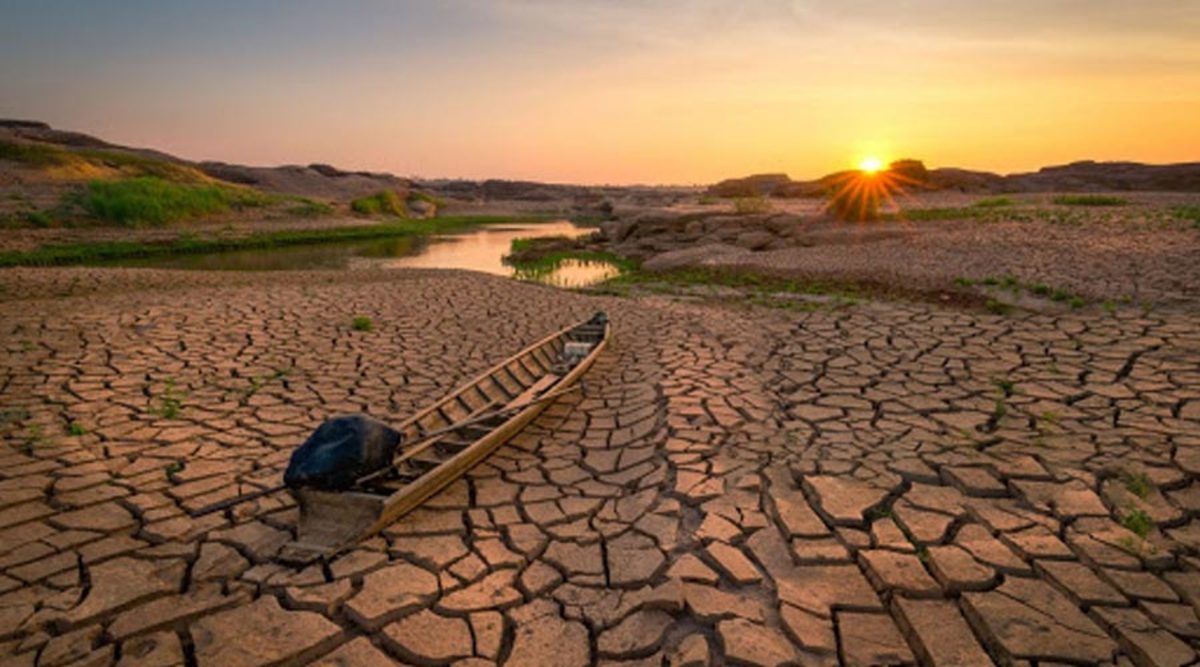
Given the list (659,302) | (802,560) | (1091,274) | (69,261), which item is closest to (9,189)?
(69,261)

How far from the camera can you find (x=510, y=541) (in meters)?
3.46

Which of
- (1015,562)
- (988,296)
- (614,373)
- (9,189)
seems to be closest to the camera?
(1015,562)

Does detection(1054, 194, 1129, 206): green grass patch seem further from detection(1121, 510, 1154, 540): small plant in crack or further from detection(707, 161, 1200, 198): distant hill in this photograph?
detection(1121, 510, 1154, 540): small plant in crack

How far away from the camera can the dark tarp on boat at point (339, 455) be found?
10.9 feet

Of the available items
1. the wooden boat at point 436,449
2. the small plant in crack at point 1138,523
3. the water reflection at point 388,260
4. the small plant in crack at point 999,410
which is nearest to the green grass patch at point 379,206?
the water reflection at point 388,260

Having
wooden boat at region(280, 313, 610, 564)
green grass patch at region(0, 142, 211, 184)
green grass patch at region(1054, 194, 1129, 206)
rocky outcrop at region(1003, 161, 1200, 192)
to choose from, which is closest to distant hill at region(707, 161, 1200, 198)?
rocky outcrop at region(1003, 161, 1200, 192)

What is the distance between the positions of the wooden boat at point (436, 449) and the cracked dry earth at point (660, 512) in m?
0.17

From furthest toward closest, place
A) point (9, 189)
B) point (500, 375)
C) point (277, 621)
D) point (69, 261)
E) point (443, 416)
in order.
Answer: point (9, 189), point (69, 261), point (500, 375), point (443, 416), point (277, 621)

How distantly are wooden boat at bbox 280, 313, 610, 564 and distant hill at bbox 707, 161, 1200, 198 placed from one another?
1590 inches

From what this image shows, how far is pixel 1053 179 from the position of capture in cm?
4488

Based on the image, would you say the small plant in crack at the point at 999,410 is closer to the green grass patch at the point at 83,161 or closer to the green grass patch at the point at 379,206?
the green grass patch at the point at 379,206

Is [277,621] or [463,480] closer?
[277,621]

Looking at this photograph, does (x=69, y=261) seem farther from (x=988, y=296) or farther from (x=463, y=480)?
(x=988, y=296)

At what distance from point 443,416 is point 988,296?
848 cm
